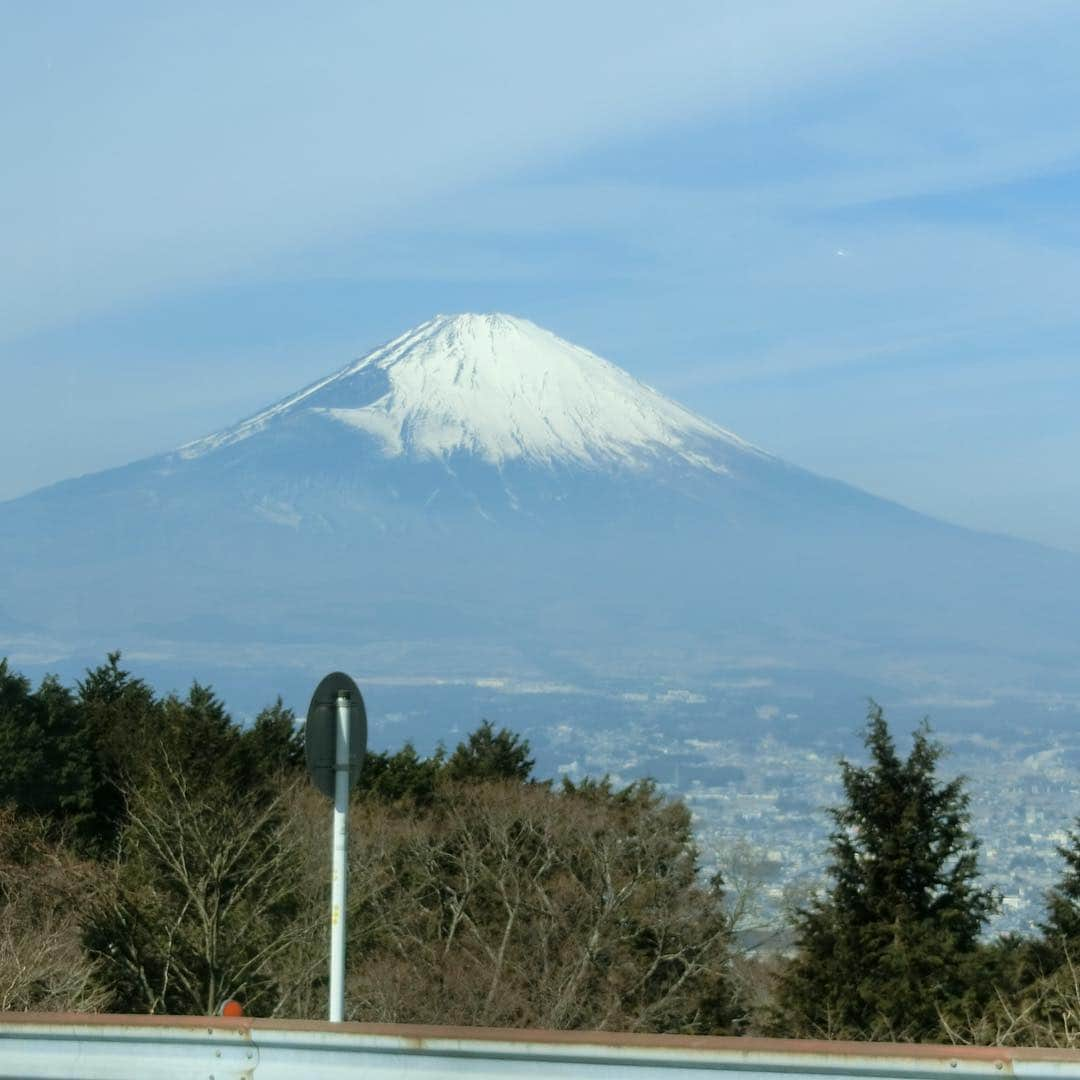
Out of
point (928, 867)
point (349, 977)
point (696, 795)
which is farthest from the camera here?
point (696, 795)

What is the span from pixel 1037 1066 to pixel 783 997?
73.3 ft

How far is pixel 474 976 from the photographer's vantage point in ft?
107

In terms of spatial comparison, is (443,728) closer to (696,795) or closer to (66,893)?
(696,795)

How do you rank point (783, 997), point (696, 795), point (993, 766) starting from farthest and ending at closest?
point (993, 766), point (696, 795), point (783, 997)

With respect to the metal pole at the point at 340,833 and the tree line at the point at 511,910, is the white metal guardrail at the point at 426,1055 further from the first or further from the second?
the tree line at the point at 511,910

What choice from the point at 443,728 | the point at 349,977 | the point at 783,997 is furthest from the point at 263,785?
the point at 443,728

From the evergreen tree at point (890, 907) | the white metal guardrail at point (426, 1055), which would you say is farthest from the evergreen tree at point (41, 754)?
the white metal guardrail at point (426, 1055)

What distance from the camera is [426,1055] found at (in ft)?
17.6

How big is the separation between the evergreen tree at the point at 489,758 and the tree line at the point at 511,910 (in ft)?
21.3

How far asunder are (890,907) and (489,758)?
28.0 metres

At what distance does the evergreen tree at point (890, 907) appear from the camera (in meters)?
25.7

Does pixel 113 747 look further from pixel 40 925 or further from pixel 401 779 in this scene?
pixel 40 925

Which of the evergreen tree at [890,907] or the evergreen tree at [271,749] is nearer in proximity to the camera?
the evergreen tree at [890,907]

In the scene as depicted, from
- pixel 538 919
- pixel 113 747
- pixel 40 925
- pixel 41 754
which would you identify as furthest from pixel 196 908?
pixel 113 747
